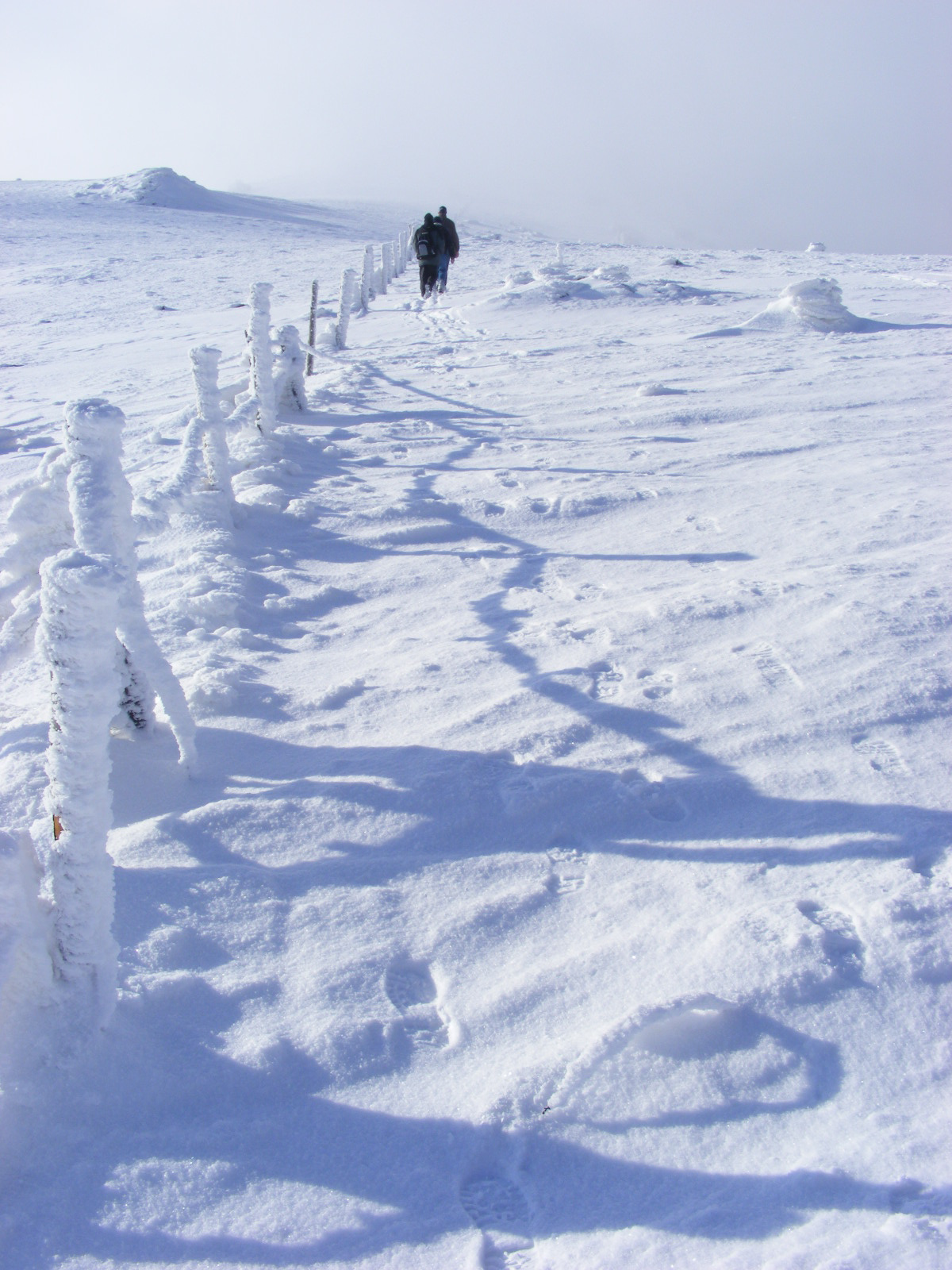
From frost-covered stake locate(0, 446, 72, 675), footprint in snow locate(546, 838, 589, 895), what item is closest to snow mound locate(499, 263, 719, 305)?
frost-covered stake locate(0, 446, 72, 675)

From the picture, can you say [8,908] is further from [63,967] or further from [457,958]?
[457,958]

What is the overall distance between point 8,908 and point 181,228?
30.0 metres

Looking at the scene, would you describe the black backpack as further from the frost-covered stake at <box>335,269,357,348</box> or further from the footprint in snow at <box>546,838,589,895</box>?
the footprint in snow at <box>546,838,589,895</box>

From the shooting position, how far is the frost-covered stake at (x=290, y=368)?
7309mm

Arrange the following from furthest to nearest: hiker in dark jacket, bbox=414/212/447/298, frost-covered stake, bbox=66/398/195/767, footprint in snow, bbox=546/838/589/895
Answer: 1. hiker in dark jacket, bbox=414/212/447/298
2. footprint in snow, bbox=546/838/589/895
3. frost-covered stake, bbox=66/398/195/767

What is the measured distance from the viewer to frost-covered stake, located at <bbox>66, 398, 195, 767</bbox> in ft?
7.41

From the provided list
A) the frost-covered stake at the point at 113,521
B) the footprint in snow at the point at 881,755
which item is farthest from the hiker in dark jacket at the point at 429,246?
the footprint in snow at the point at 881,755

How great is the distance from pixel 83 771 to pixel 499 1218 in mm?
1272

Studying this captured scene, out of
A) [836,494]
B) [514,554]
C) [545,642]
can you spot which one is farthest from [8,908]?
[836,494]

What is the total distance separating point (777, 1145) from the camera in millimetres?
1711

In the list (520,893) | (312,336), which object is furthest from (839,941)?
(312,336)

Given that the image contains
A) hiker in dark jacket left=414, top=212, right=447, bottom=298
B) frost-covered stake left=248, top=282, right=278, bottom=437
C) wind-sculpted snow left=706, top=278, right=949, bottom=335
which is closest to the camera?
frost-covered stake left=248, top=282, right=278, bottom=437

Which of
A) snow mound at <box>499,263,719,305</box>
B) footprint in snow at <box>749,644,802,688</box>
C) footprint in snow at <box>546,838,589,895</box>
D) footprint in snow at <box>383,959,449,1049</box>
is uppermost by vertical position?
snow mound at <box>499,263,719,305</box>

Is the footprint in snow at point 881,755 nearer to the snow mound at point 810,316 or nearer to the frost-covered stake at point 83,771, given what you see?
the frost-covered stake at point 83,771
